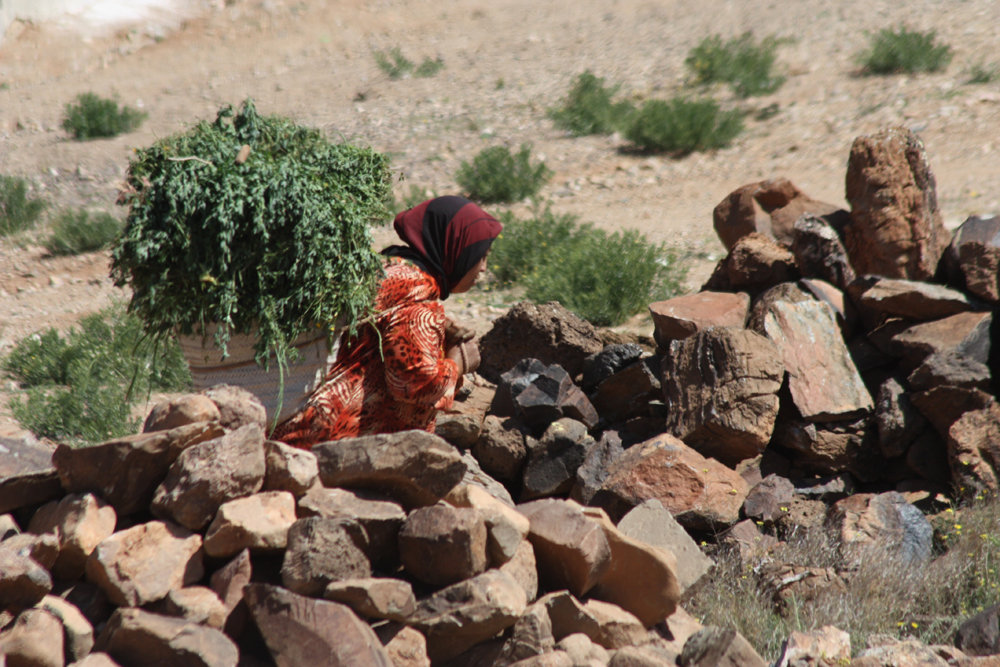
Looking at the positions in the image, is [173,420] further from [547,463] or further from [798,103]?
[798,103]

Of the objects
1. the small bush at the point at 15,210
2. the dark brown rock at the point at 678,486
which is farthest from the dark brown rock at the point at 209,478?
the small bush at the point at 15,210

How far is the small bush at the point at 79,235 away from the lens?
9.70 meters

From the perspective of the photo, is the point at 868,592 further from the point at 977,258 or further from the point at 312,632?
the point at 312,632

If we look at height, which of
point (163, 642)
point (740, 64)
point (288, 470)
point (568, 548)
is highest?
point (288, 470)

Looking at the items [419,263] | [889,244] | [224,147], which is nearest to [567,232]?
[889,244]

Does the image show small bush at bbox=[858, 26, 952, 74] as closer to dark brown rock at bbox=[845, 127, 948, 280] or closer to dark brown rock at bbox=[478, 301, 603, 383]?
dark brown rock at bbox=[845, 127, 948, 280]

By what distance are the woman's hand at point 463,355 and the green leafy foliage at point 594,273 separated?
2903 millimetres

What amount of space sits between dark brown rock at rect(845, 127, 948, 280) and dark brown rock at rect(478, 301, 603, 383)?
160cm

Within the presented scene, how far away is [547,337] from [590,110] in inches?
318

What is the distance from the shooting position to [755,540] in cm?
382

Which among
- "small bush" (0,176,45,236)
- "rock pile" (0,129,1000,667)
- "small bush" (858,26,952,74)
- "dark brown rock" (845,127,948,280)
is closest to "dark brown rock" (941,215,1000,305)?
"rock pile" (0,129,1000,667)

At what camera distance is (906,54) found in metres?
11.3

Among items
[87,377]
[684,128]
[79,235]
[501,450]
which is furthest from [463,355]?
[684,128]

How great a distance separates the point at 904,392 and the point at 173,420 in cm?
339
